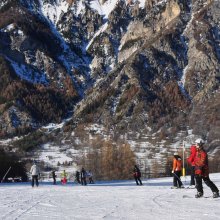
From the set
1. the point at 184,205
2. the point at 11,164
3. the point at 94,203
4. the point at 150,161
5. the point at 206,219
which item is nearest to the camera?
the point at 206,219

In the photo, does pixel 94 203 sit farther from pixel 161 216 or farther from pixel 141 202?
pixel 161 216

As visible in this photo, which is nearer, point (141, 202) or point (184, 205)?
point (184, 205)

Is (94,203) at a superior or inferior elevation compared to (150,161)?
inferior

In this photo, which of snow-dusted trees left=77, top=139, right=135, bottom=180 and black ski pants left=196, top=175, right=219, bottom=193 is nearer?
black ski pants left=196, top=175, right=219, bottom=193

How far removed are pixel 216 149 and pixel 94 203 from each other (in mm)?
169252

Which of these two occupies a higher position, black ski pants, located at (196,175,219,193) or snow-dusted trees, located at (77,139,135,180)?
snow-dusted trees, located at (77,139,135,180)

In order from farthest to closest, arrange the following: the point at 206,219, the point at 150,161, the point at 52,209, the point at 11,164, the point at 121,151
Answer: the point at 150,161 < the point at 121,151 < the point at 11,164 < the point at 52,209 < the point at 206,219

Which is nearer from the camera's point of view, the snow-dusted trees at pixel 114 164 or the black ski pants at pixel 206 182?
the black ski pants at pixel 206 182

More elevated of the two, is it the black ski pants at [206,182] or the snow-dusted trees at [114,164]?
the snow-dusted trees at [114,164]

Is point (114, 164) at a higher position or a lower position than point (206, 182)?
higher

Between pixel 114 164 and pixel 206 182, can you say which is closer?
pixel 206 182

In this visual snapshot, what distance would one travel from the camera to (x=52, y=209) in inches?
626

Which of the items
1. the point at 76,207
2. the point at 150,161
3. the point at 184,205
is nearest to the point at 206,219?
the point at 184,205

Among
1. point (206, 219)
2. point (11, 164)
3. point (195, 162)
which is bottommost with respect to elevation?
point (206, 219)
